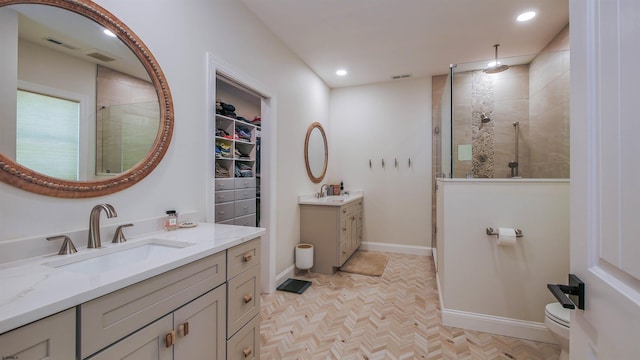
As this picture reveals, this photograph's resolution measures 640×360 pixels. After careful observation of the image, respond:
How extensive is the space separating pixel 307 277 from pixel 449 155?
210 centimetres

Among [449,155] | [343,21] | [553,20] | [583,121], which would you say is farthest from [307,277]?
[553,20]

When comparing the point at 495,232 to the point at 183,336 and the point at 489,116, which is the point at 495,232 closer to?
the point at 489,116

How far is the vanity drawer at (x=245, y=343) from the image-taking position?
4.54ft

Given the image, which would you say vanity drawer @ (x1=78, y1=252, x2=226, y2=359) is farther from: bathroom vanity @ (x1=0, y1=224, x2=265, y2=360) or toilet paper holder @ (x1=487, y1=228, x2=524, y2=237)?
toilet paper holder @ (x1=487, y1=228, x2=524, y2=237)

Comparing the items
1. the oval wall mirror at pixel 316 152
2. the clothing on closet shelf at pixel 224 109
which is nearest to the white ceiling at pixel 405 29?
the oval wall mirror at pixel 316 152

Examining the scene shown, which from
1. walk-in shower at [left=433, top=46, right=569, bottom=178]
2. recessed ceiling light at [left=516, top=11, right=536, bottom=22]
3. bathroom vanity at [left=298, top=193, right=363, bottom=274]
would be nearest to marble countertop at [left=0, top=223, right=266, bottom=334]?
bathroom vanity at [left=298, top=193, right=363, bottom=274]

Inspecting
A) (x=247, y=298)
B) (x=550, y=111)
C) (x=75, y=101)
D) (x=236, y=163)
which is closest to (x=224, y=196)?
(x=236, y=163)

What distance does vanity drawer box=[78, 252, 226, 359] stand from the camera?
2.62 ft

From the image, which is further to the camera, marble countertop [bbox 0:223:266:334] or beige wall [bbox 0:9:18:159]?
beige wall [bbox 0:9:18:159]

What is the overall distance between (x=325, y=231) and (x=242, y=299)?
197cm

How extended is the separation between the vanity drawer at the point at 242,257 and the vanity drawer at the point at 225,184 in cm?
204

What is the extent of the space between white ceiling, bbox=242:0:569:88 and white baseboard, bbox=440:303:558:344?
2653mm

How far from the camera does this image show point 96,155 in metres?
1.32

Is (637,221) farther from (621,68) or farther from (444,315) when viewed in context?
(444,315)
